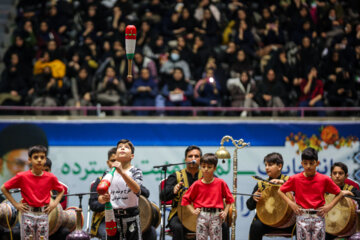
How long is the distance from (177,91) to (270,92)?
173cm

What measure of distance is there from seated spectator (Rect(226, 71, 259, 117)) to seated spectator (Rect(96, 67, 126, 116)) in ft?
6.76

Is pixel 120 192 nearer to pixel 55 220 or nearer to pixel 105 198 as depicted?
pixel 105 198

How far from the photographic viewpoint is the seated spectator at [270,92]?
1113 cm

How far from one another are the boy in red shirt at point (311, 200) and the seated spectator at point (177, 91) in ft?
14.3

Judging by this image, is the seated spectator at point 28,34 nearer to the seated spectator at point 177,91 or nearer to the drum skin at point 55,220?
the seated spectator at point 177,91

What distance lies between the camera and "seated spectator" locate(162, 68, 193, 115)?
11.1 metres

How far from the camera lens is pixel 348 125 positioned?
1036cm

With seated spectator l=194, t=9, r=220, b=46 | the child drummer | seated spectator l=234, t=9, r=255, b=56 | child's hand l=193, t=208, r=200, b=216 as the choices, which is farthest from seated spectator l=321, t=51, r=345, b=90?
child's hand l=193, t=208, r=200, b=216

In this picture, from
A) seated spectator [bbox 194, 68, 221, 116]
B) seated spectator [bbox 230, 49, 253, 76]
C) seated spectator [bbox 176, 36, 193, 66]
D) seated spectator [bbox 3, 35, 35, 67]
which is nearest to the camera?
seated spectator [bbox 194, 68, 221, 116]

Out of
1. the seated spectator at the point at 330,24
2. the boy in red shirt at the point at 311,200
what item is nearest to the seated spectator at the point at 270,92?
the seated spectator at the point at 330,24

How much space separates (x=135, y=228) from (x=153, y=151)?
131 inches

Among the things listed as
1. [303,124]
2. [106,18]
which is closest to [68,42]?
[106,18]

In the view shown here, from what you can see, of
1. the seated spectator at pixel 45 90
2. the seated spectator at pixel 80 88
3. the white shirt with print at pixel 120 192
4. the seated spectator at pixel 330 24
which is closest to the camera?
the white shirt with print at pixel 120 192

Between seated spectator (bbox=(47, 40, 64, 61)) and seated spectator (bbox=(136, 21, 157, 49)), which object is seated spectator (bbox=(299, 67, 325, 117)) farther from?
seated spectator (bbox=(47, 40, 64, 61))
